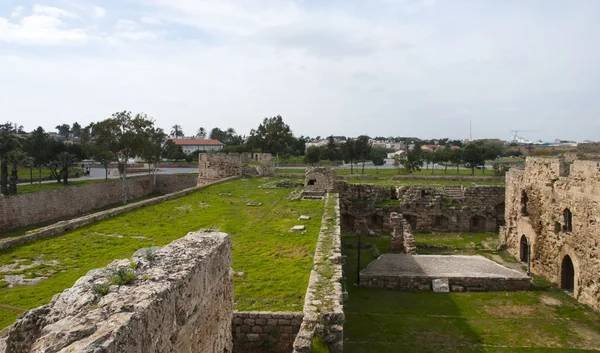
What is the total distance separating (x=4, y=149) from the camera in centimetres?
3117

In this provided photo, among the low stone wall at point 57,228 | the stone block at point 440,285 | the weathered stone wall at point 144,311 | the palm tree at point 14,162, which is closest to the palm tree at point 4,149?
the palm tree at point 14,162

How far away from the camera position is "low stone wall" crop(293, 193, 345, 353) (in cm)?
768

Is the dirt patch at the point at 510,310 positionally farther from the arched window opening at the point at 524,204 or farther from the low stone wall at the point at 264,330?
the low stone wall at the point at 264,330

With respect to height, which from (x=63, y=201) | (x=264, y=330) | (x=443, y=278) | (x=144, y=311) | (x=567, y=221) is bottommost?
(x=443, y=278)

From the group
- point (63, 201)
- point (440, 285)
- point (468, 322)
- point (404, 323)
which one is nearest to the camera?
point (404, 323)

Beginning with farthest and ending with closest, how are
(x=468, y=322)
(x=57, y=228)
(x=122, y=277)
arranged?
(x=57, y=228) → (x=468, y=322) → (x=122, y=277)

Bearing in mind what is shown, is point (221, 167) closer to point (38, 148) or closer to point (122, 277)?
point (38, 148)

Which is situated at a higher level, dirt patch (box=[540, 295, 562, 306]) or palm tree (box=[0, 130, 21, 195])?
palm tree (box=[0, 130, 21, 195])

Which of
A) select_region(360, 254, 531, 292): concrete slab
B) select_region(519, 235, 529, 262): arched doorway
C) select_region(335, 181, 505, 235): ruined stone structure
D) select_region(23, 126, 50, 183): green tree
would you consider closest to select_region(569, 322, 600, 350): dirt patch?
select_region(360, 254, 531, 292): concrete slab

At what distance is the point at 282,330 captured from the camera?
8562 mm

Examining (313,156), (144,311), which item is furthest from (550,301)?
(313,156)

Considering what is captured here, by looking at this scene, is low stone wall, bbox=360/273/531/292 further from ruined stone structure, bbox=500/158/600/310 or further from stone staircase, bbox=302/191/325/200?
stone staircase, bbox=302/191/325/200

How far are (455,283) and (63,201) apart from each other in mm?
26022

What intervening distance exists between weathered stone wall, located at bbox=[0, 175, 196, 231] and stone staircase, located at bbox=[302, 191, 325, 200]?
16.5m
